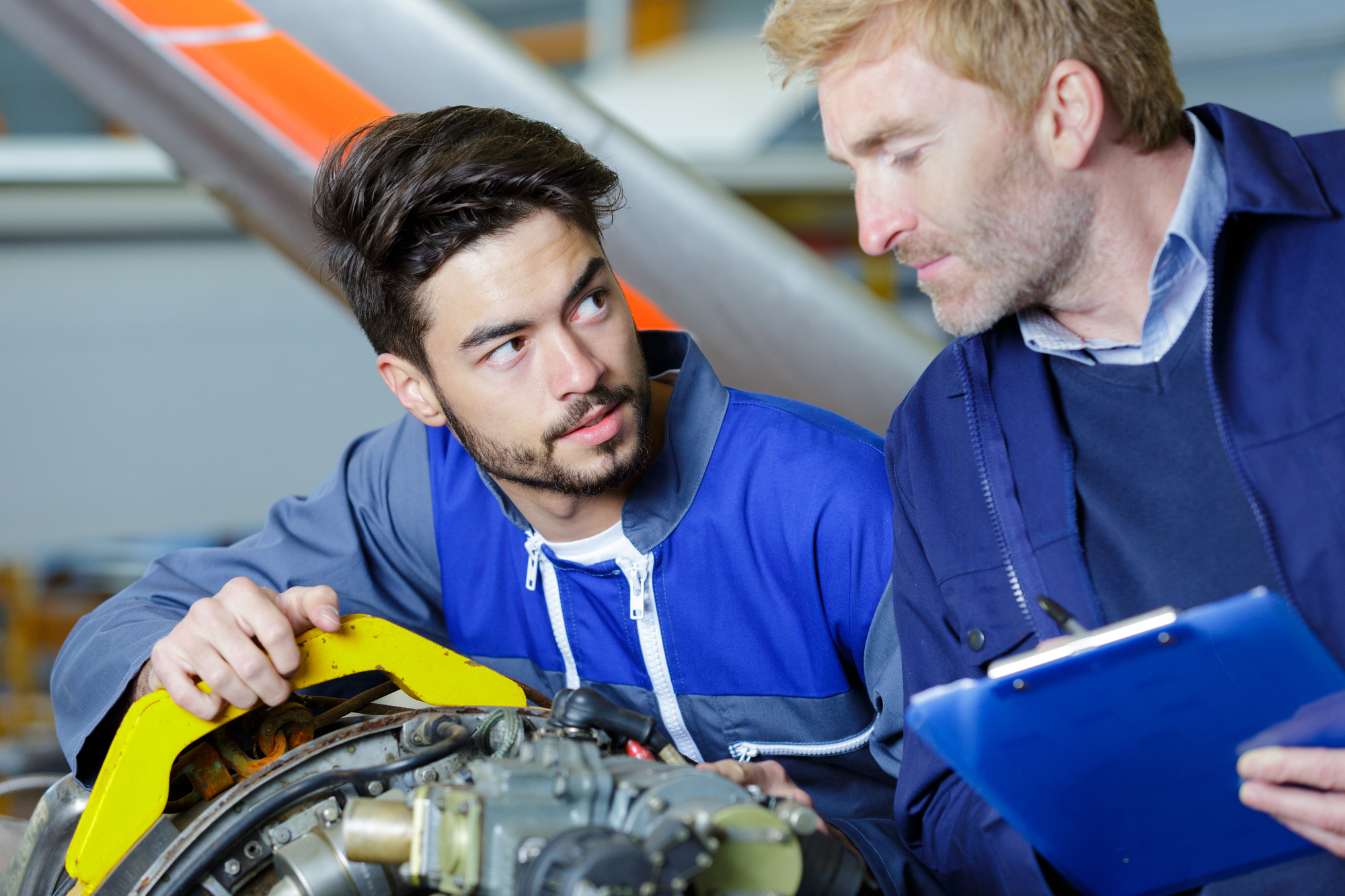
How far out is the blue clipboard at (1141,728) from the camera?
69cm

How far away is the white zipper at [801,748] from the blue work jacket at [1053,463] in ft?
0.71

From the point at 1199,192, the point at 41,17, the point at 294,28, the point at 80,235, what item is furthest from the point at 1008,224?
the point at 80,235

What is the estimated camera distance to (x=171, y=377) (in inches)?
188

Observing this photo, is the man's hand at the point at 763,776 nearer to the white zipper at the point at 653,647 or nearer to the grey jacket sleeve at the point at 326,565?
the white zipper at the point at 653,647

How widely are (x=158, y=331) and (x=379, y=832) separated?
4.58 meters

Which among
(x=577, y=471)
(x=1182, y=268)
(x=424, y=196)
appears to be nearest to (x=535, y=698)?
(x=577, y=471)

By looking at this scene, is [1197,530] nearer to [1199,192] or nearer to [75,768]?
[1199,192]

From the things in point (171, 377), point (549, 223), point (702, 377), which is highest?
point (549, 223)

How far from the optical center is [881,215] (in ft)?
3.52

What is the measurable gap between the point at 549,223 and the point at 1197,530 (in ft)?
2.69

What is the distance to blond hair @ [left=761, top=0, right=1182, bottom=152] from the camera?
3.27 ft

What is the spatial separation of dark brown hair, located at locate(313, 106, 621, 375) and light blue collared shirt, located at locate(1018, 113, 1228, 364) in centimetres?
66

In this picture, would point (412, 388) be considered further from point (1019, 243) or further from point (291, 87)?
point (291, 87)

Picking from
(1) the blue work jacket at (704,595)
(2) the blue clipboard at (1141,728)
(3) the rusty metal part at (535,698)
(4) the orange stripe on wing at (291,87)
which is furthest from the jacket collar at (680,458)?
(4) the orange stripe on wing at (291,87)
